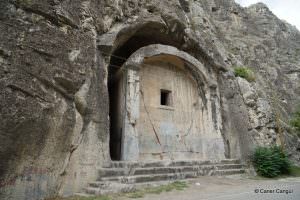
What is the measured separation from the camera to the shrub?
11.0m

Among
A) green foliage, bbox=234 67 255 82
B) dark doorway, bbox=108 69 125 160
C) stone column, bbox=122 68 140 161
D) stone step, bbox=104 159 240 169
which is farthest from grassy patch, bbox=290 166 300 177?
dark doorway, bbox=108 69 125 160

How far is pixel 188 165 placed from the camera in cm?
1001

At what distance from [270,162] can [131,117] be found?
239 inches

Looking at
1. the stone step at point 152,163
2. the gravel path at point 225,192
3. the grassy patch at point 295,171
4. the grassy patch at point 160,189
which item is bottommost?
the gravel path at point 225,192

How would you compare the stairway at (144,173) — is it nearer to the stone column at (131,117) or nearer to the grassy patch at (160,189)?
the grassy patch at (160,189)

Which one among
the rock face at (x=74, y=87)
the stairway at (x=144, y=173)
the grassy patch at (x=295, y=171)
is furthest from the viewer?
the grassy patch at (x=295, y=171)

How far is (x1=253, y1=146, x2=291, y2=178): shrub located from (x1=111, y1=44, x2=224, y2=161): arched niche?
154 cm

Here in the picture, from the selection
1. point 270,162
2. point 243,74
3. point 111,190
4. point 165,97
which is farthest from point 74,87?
point 243,74

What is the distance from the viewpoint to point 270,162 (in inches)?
436

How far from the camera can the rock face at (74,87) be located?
625cm

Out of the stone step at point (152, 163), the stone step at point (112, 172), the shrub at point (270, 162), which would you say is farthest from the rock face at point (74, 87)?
the shrub at point (270, 162)

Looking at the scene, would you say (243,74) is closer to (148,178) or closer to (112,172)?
(148,178)

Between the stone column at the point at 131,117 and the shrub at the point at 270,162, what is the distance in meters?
5.39

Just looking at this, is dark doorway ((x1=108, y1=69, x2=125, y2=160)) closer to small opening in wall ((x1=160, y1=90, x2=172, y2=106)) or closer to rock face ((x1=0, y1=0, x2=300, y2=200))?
rock face ((x1=0, y1=0, x2=300, y2=200))
